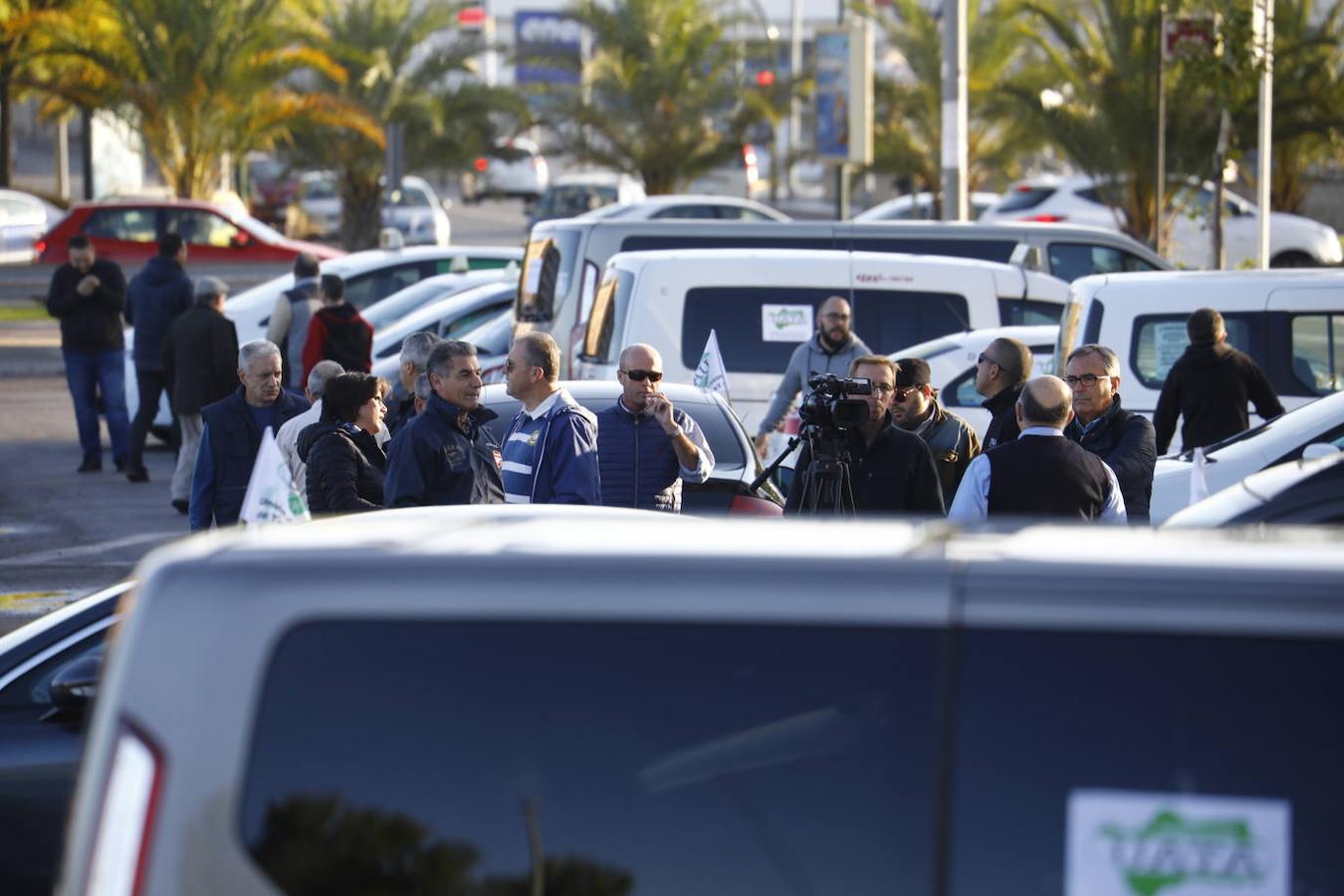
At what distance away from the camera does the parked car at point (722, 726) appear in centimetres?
259

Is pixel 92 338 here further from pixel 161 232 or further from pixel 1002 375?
pixel 161 232

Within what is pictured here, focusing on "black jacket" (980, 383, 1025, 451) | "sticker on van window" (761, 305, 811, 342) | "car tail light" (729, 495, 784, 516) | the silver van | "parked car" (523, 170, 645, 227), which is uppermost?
"parked car" (523, 170, 645, 227)

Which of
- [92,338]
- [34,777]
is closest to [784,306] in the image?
[92,338]

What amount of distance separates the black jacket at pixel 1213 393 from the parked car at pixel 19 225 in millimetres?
23847

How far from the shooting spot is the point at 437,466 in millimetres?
7266

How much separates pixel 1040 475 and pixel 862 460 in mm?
1119

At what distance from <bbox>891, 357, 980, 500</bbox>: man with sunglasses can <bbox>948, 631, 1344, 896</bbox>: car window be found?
6.55m

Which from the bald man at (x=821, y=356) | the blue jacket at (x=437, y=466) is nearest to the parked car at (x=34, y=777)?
the blue jacket at (x=437, y=466)

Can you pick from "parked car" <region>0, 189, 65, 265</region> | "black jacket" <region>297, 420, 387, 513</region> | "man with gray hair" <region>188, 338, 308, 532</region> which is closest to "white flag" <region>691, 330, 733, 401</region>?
"man with gray hair" <region>188, 338, 308, 532</region>

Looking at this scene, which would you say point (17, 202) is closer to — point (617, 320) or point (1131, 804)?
point (617, 320)

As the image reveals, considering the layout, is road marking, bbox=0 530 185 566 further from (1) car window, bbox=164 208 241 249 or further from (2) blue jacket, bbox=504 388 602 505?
(1) car window, bbox=164 208 241 249

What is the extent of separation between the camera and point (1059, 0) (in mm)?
35125

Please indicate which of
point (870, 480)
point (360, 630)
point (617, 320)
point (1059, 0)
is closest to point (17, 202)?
point (1059, 0)

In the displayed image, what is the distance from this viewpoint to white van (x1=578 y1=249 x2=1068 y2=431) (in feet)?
44.9
